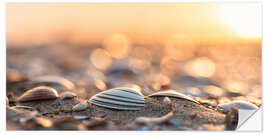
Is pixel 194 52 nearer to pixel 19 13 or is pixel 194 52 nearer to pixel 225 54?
pixel 225 54

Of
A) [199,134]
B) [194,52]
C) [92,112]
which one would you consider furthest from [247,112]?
[194,52]

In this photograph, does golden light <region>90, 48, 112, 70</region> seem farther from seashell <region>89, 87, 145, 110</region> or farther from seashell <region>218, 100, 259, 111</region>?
seashell <region>218, 100, 259, 111</region>

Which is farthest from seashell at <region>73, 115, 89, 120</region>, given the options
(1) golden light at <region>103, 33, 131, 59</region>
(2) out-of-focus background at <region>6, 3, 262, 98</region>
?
(1) golden light at <region>103, 33, 131, 59</region>

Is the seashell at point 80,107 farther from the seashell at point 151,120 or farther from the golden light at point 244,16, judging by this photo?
the golden light at point 244,16

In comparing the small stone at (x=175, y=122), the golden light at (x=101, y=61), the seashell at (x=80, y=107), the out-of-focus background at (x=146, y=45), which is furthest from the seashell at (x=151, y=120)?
the golden light at (x=101, y=61)

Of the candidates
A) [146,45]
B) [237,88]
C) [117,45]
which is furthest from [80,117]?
[146,45]

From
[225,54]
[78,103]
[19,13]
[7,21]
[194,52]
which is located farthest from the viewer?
[194,52]
